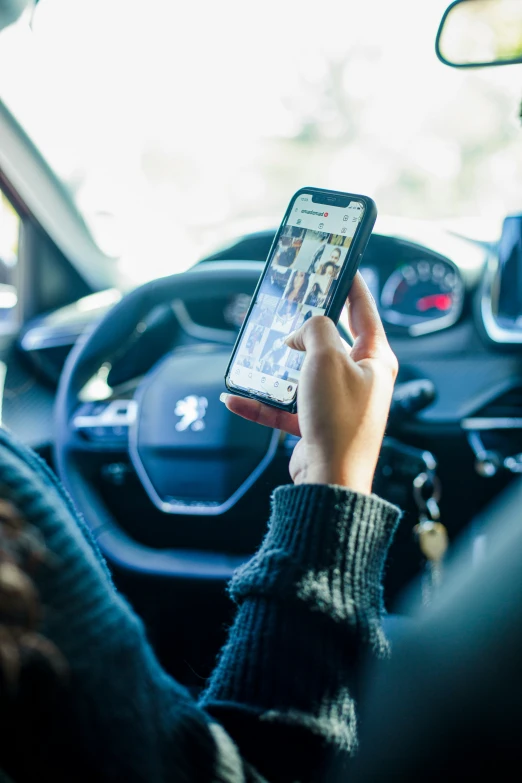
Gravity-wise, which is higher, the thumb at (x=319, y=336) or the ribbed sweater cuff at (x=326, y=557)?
the thumb at (x=319, y=336)

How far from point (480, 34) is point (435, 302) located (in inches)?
25.0

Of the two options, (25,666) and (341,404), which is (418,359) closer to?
(341,404)

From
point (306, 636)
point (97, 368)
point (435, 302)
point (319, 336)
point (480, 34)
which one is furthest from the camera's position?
point (435, 302)

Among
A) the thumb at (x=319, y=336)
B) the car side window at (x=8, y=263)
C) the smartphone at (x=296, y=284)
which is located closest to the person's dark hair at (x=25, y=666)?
the thumb at (x=319, y=336)

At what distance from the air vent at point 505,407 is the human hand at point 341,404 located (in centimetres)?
80

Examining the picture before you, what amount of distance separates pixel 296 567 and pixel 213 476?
2.64 feet

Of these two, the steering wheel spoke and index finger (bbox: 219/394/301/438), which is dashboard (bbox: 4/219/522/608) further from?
index finger (bbox: 219/394/301/438)

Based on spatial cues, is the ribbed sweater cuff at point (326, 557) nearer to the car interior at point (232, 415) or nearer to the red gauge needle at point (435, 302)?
the car interior at point (232, 415)

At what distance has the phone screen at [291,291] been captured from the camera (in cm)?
98

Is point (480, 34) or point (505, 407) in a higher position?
point (480, 34)

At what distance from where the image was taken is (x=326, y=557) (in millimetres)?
638

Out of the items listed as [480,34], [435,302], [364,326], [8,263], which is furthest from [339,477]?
[8,263]

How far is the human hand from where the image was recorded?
0.68 m

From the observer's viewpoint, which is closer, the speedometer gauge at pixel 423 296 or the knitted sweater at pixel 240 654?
the knitted sweater at pixel 240 654
